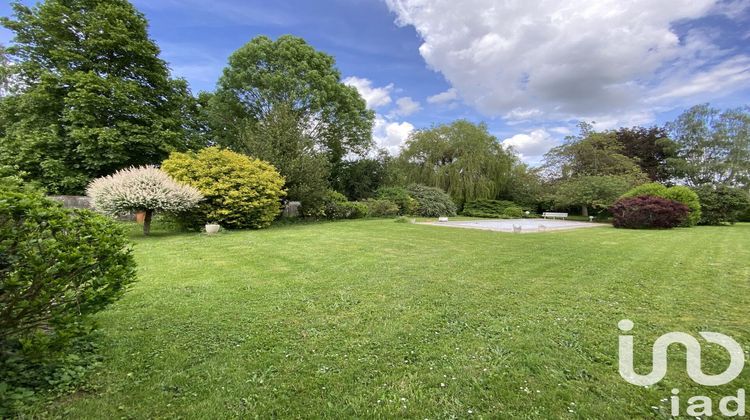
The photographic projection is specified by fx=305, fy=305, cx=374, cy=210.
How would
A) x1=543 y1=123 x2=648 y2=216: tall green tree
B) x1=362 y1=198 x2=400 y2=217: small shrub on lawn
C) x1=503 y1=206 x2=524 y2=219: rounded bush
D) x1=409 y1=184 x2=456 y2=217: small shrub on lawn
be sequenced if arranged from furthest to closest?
x1=503 y1=206 x2=524 y2=219: rounded bush
x1=409 y1=184 x2=456 y2=217: small shrub on lawn
x1=543 y1=123 x2=648 y2=216: tall green tree
x1=362 y1=198 x2=400 y2=217: small shrub on lawn

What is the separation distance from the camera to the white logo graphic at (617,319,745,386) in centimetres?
208

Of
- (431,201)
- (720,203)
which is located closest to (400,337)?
(431,201)

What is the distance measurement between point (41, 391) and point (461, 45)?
12620mm

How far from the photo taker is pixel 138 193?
830 cm

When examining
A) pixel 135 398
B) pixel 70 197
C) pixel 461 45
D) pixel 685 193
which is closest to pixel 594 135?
pixel 685 193

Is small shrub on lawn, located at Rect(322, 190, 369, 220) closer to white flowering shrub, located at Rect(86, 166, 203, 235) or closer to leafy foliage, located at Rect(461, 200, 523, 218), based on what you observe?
white flowering shrub, located at Rect(86, 166, 203, 235)

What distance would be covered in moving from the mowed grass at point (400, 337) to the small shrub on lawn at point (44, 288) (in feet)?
0.87

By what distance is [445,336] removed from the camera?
2.71m

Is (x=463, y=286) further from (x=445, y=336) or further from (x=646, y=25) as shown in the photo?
(x=646, y=25)

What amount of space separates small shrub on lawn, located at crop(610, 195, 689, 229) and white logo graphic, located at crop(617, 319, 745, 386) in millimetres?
13184

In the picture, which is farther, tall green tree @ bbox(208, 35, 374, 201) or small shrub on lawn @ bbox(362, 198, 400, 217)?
small shrub on lawn @ bbox(362, 198, 400, 217)

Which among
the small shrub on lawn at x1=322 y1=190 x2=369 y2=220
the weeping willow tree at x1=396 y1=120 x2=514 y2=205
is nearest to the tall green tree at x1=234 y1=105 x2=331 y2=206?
the small shrub on lawn at x1=322 y1=190 x2=369 y2=220

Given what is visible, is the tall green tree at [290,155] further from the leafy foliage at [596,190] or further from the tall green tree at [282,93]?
the leafy foliage at [596,190]

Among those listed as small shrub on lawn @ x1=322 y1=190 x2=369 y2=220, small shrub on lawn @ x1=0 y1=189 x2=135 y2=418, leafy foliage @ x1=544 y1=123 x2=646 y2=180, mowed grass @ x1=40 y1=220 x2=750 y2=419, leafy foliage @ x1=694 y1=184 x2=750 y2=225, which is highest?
leafy foliage @ x1=544 y1=123 x2=646 y2=180
